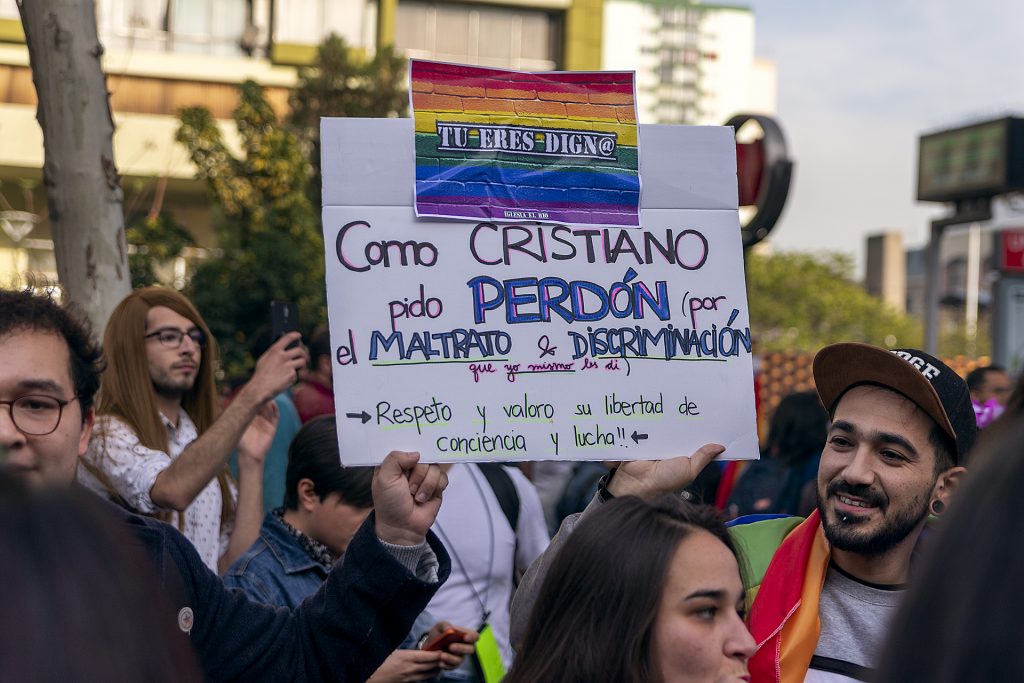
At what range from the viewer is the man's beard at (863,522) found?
2.79 meters

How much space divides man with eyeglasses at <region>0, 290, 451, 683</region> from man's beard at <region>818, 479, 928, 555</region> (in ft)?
2.87

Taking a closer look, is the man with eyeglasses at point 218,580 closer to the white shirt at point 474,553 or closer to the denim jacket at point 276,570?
the denim jacket at point 276,570

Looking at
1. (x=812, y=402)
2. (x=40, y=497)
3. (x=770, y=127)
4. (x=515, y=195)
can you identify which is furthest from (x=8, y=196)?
(x=40, y=497)

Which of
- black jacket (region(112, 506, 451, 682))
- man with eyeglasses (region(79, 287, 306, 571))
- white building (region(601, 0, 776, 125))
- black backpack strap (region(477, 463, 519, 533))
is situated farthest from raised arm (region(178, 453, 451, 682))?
white building (region(601, 0, 776, 125))

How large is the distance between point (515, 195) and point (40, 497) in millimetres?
1810

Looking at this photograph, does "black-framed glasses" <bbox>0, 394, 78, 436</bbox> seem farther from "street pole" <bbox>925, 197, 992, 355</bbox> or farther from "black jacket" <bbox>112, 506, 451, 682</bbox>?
"street pole" <bbox>925, 197, 992, 355</bbox>

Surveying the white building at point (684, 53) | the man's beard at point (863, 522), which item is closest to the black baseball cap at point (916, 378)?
the man's beard at point (863, 522)

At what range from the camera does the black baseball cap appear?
2867mm

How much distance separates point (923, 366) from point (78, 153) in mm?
3134

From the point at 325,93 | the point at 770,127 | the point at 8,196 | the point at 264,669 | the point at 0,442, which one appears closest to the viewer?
the point at 0,442

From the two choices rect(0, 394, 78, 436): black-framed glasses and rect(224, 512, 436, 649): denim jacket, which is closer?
rect(0, 394, 78, 436): black-framed glasses

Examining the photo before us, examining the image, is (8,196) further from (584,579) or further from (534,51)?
(584,579)

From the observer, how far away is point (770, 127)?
29.4 ft

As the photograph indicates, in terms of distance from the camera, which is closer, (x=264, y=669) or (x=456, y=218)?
(x=264, y=669)
